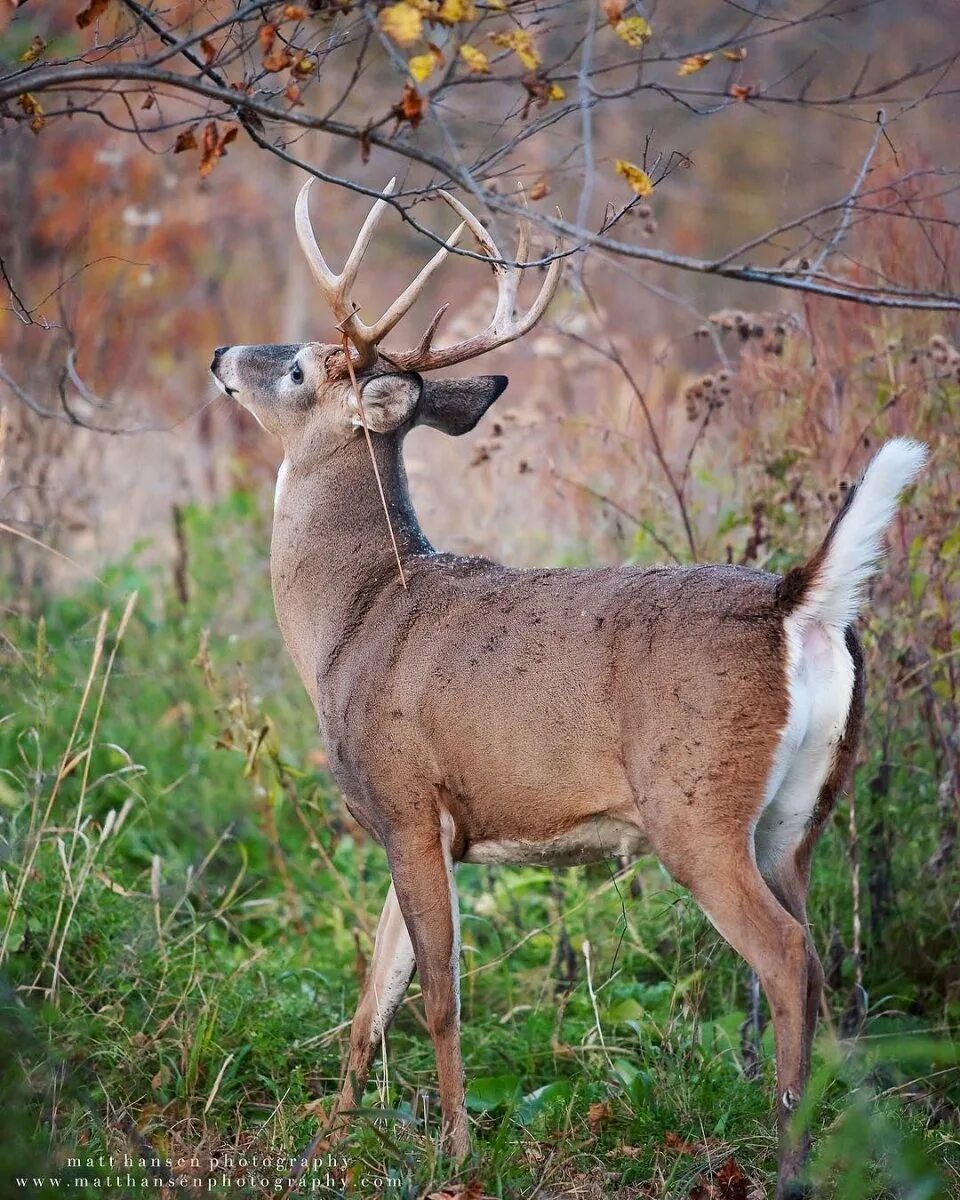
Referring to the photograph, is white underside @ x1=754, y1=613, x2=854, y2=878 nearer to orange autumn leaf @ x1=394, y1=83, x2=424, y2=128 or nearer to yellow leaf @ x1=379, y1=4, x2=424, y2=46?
orange autumn leaf @ x1=394, y1=83, x2=424, y2=128

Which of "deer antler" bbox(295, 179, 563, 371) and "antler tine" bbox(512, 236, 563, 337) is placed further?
"deer antler" bbox(295, 179, 563, 371)

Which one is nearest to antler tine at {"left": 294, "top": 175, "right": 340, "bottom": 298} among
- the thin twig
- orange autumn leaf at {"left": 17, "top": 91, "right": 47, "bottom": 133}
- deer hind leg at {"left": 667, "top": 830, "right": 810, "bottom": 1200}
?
the thin twig

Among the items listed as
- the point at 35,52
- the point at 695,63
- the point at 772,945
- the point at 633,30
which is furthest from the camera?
the point at 35,52

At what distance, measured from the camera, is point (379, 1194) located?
3.28 m

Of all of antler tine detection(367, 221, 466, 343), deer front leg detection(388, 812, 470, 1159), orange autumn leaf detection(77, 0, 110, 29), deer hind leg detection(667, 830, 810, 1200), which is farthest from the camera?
antler tine detection(367, 221, 466, 343)

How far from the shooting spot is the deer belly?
362cm

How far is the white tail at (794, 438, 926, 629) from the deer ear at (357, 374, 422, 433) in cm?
149

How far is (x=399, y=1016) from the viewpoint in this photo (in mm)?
4680

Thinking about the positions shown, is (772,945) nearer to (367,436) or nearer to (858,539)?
(858,539)

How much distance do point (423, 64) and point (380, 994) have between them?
2534 mm

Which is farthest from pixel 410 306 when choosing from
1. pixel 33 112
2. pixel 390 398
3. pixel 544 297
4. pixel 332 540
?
pixel 33 112

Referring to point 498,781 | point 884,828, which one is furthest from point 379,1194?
point 884,828

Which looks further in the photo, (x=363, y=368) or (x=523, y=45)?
(x=363, y=368)

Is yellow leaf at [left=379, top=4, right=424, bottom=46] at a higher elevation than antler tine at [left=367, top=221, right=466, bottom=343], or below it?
higher
